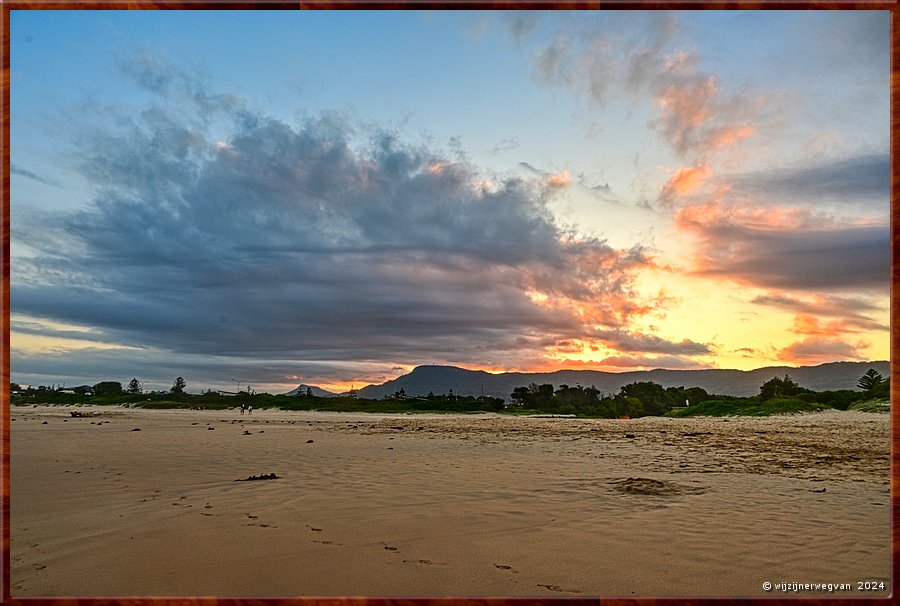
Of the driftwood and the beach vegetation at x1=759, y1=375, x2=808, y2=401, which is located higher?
the beach vegetation at x1=759, y1=375, x2=808, y2=401

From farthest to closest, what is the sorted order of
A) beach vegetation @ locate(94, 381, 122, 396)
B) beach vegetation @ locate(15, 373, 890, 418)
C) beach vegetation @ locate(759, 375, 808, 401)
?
beach vegetation @ locate(94, 381, 122, 396) < beach vegetation @ locate(759, 375, 808, 401) < beach vegetation @ locate(15, 373, 890, 418)

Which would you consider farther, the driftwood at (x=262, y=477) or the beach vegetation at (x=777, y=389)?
the beach vegetation at (x=777, y=389)

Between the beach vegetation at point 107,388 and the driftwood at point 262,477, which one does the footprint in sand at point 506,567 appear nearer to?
the driftwood at point 262,477

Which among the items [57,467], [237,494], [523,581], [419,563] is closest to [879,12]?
[523,581]

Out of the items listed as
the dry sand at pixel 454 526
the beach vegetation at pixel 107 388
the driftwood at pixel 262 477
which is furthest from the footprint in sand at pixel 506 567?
the beach vegetation at pixel 107 388

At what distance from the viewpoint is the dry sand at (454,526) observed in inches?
171

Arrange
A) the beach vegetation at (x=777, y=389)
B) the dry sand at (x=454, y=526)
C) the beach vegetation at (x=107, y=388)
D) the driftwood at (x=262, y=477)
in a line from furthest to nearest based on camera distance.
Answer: the beach vegetation at (x=107, y=388)
the beach vegetation at (x=777, y=389)
the driftwood at (x=262, y=477)
the dry sand at (x=454, y=526)

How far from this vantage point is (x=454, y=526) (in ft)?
18.5

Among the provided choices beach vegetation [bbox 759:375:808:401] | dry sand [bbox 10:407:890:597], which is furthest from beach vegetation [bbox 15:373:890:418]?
dry sand [bbox 10:407:890:597]

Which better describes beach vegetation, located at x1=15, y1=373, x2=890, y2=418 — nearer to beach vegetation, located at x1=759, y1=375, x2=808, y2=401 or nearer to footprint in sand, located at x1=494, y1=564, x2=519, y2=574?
beach vegetation, located at x1=759, y1=375, x2=808, y2=401

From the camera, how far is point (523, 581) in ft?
14.0

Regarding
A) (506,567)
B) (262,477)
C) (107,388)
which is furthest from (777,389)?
(107,388)

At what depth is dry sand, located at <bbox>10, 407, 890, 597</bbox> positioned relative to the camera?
171 inches

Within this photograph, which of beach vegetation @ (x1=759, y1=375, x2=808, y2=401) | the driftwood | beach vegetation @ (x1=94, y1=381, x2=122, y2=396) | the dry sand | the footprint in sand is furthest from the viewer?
beach vegetation @ (x1=94, y1=381, x2=122, y2=396)
